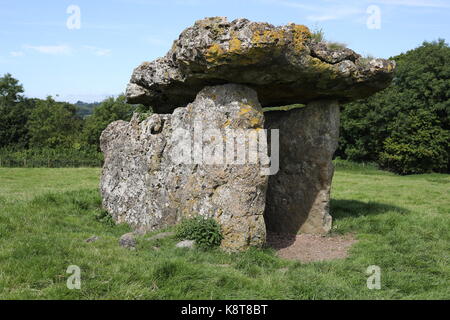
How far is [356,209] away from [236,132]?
594 centimetres

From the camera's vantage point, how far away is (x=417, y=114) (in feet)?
122

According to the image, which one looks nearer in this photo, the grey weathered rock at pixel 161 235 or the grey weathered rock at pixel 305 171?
the grey weathered rock at pixel 161 235

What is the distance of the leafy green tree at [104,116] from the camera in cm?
5538

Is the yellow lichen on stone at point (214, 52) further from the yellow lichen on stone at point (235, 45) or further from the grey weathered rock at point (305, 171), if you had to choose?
the grey weathered rock at point (305, 171)

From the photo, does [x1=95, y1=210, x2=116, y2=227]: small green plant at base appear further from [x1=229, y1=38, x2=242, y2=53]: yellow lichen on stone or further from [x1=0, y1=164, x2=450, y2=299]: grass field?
[x1=229, y1=38, x2=242, y2=53]: yellow lichen on stone

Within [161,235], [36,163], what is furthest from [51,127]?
[161,235]

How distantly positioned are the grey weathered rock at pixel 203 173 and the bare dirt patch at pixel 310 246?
998 millimetres

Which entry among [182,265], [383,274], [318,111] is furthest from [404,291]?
[318,111]

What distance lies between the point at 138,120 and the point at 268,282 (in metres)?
6.20

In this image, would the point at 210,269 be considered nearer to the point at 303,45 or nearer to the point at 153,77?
the point at 303,45

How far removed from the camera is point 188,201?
923cm

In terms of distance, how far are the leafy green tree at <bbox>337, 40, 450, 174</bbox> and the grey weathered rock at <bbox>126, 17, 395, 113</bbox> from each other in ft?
92.6

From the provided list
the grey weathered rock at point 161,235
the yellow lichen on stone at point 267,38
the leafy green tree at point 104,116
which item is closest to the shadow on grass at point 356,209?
the grey weathered rock at point 161,235

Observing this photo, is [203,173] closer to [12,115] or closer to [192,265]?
[192,265]
